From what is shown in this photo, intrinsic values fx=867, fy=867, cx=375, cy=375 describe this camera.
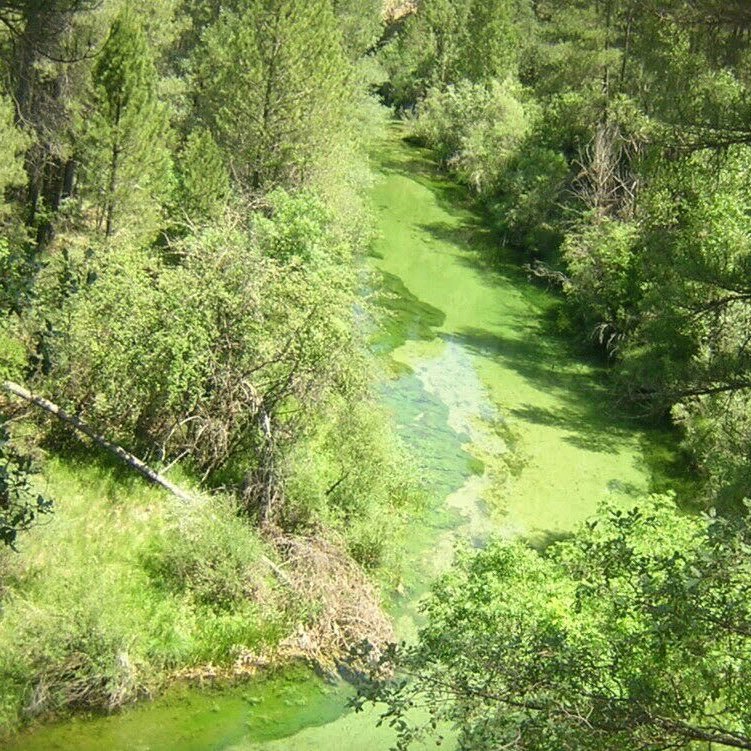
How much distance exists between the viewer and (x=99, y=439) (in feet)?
50.7

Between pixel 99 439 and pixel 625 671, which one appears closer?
pixel 625 671

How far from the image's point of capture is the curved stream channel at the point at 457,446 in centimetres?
1250

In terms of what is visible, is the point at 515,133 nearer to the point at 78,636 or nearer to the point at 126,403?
the point at 126,403

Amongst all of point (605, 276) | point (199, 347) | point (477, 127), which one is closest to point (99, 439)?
point (199, 347)

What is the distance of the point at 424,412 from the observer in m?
23.7

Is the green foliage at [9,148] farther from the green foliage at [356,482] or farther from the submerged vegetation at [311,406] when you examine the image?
the green foliage at [356,482]

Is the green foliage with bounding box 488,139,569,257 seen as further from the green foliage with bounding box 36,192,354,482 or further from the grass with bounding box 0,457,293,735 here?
the grass with bounding box 0,457,293,735

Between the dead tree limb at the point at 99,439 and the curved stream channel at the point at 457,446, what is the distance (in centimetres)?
379

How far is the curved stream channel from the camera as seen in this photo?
1250 cm

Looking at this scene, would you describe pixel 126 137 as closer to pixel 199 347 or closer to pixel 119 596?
pixel 199 347

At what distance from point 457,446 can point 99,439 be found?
32.2 feet

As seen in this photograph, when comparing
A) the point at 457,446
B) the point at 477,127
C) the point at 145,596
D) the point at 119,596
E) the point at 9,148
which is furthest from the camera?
the point at 477,127

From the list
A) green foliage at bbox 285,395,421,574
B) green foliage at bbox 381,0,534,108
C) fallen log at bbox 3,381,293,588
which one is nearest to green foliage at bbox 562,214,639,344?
green foliage at bbox 285,395,421,574

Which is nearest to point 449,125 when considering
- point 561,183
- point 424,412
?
point 561,183
